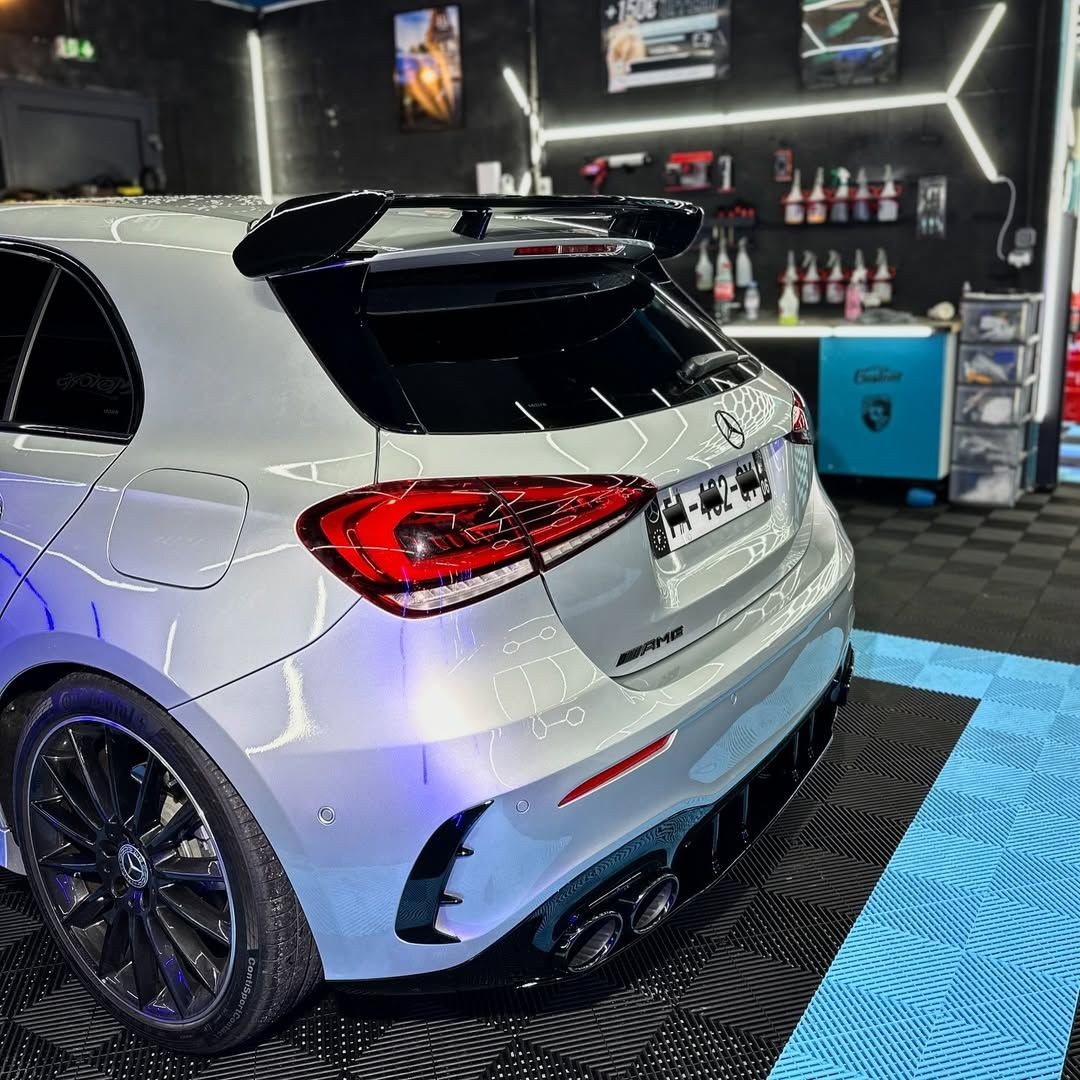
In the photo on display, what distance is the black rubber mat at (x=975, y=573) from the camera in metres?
3.61

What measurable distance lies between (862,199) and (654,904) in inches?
209

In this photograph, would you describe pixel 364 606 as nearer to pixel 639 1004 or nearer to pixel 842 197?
pixel 639 1004

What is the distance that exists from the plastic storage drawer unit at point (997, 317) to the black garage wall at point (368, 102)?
3.29m

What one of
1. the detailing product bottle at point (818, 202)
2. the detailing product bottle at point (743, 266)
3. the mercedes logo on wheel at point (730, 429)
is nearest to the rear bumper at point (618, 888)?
the mercedes logo on wheel at point (730, 429)

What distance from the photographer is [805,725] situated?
6.13ft

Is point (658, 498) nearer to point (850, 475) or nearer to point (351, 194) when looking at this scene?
point (351, 194)

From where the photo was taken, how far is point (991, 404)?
209 inches

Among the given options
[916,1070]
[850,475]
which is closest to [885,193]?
[850,475]

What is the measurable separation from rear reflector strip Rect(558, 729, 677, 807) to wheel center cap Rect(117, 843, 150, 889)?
0.71 metres

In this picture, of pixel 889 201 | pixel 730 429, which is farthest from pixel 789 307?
pixel 730 429

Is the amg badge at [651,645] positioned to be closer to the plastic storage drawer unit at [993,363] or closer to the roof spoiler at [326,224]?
the roof spoiler at [326,224]

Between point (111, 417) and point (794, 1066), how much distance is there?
4.75 ft

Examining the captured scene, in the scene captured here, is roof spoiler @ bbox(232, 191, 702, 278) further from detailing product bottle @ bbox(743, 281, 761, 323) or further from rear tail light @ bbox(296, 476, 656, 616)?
detailing product bottle @ bbox(743, 281, 761, 323)

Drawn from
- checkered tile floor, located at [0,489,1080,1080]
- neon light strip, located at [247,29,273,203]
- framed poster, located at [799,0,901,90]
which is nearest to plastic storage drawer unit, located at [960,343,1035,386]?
framed poster, located at [799,0,901,90]
